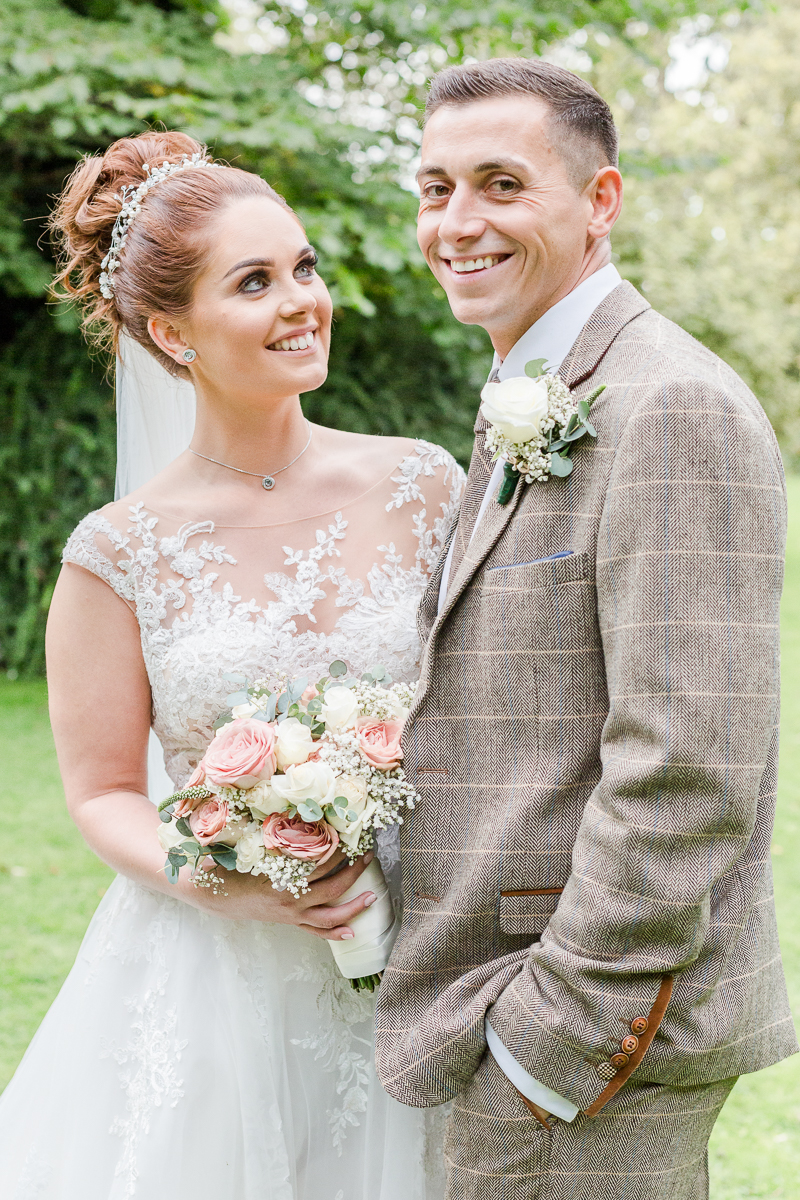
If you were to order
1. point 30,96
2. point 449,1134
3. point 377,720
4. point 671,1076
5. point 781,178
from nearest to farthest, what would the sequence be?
point 671,1076
point 449,1134
point 377,720
point 30,96
point 781,178

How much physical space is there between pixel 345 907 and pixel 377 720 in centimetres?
41

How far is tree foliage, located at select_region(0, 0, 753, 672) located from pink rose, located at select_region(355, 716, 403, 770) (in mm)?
4276

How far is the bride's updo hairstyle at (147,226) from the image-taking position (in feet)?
8.57

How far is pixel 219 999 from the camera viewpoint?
2.51 meters

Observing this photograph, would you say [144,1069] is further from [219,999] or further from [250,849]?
[250,849]

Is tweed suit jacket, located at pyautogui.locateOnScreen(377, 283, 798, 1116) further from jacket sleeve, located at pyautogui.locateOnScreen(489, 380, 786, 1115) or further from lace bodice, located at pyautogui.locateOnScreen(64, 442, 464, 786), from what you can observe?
lace bodice, located at pyautogui.locateOnScreen(64, 442, 464, 786)

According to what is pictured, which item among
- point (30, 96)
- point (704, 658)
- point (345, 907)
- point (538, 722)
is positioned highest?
point (30, 96)

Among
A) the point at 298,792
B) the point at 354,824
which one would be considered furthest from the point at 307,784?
the point at 354,824

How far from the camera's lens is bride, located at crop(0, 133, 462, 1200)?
7.94 ft

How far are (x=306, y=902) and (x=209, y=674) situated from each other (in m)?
0.61

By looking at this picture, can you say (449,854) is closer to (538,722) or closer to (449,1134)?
(538,722)

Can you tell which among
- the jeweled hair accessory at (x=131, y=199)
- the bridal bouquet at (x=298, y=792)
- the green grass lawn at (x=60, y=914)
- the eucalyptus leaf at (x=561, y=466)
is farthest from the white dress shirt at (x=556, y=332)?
the green grass lawn at (x=60, y=914)

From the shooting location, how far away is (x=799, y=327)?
16922mm

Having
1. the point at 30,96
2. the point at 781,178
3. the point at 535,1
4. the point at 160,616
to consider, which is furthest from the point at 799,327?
the point at 160,616
